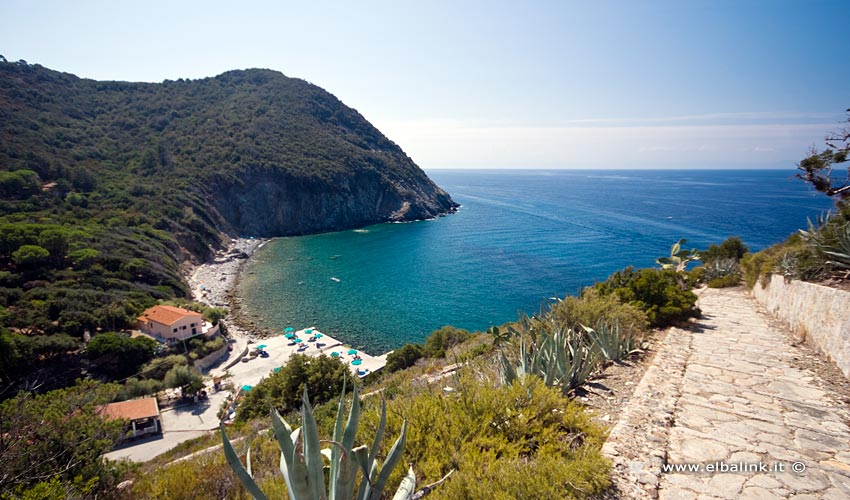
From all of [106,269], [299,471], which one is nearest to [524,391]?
[299,471]

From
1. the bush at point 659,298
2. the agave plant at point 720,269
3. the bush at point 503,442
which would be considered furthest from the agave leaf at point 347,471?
the agave plant at point 720,269

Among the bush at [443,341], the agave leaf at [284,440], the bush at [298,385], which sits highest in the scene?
the agave leaf at [284,440]

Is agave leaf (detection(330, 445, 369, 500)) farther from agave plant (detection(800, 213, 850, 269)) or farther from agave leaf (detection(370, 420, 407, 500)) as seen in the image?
agave plant (detection(800, 213, 850, 269))

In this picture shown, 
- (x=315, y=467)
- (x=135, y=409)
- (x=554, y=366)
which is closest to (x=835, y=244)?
(x=554, y=366)

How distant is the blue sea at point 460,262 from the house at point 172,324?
16.9 feet

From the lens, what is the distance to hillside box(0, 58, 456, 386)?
27.6 meters

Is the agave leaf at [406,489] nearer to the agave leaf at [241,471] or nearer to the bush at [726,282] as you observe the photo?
the agave leaf at [241,471]

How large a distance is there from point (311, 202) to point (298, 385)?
62.0 metres

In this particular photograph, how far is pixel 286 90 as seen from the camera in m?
99.3

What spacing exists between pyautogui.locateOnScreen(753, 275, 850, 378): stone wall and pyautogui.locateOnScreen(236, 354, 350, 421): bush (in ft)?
34.1

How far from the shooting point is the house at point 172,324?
2350 cm

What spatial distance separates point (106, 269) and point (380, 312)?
74.3ft

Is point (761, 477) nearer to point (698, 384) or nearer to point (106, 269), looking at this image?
point (698, 384)

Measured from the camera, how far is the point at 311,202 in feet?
229
